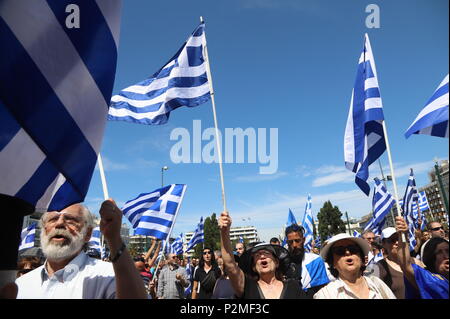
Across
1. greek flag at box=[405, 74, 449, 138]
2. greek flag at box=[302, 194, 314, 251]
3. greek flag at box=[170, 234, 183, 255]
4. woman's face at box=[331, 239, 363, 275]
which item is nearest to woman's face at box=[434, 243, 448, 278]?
woman's face at box=[331, 239, 363, 275]

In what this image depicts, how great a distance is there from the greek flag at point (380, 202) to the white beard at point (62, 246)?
8805mm

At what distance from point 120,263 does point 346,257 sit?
2.46 meters

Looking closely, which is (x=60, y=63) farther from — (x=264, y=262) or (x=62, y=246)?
(x=264, y=262)

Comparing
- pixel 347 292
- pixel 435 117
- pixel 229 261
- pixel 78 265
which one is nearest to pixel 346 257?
pixel 347 292

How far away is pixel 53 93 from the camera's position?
6.47 feet

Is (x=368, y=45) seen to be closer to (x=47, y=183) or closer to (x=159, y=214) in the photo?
(x=47, y=183)

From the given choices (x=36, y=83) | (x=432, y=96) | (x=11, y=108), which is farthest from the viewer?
(x=432, y=96)

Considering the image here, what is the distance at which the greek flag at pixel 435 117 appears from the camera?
3.27 meters

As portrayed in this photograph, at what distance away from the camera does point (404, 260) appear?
3.11 metres

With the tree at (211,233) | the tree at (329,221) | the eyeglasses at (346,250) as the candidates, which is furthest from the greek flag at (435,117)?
the tree at (211,233)

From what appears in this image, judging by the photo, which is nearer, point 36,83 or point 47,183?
point 36,83

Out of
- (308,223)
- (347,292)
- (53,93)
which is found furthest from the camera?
(308,223)

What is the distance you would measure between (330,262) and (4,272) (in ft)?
10.1
